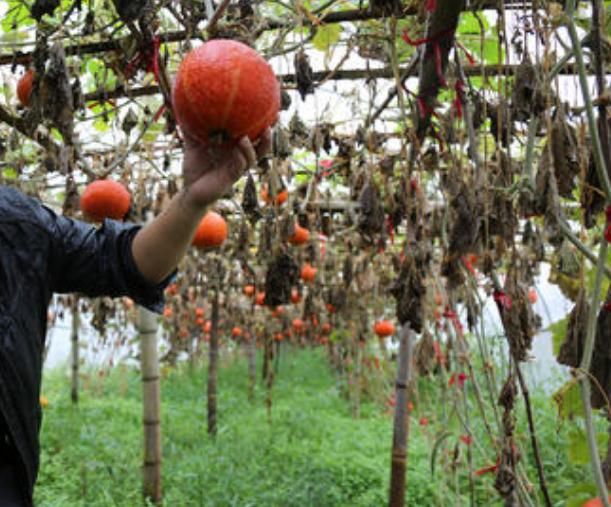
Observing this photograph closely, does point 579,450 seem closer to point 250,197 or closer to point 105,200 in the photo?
point 250,197

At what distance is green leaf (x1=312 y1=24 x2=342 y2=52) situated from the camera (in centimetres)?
269

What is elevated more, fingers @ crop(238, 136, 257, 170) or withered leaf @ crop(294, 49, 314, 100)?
withered leaf @ crop(294, 49, 314, 100)

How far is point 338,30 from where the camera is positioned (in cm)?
272

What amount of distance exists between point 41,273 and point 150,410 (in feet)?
10.6

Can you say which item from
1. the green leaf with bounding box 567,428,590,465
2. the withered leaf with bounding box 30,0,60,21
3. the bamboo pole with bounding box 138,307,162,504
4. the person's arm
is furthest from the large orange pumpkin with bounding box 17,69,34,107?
the bamboo pole with bounding box 138,307,162,504

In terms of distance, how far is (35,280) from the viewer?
152cm

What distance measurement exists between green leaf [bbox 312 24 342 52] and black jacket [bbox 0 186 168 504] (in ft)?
4.47

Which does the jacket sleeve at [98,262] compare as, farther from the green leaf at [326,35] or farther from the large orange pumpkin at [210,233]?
the green leaf at [326,35]

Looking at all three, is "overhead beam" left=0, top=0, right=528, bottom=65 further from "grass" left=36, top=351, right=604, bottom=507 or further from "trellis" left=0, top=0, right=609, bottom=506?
"grass" left=36, top=351, right=604, bottom=507

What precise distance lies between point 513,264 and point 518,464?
644mm

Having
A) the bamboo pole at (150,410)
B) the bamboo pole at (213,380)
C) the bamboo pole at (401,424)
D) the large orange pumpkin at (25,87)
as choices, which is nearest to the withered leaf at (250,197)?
the large orange pumpkin at (25,87)

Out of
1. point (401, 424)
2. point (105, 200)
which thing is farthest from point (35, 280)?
point (401, 424)

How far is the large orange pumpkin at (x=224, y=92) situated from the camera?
104cm

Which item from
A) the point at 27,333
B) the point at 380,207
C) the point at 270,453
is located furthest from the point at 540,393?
the point at 27,333
